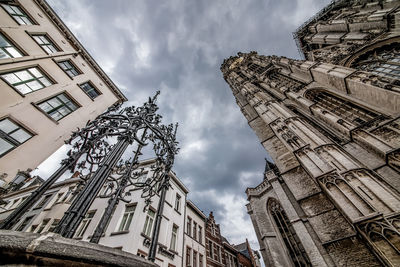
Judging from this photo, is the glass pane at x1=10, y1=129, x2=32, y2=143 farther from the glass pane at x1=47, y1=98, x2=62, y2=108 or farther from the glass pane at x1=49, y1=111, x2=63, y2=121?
the glass pane at x1=47, y1=98, x2=62, y2=108

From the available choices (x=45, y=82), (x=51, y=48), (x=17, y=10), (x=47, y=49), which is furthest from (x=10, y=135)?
(x=17, y=10)

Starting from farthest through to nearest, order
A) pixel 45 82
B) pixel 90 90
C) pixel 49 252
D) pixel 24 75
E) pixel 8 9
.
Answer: pixel 90 90 < pixel 45 82 < pixel 8 9 < pixel 24 75 < pixel 49 252

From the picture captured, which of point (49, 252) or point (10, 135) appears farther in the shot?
→ point (10, 135)

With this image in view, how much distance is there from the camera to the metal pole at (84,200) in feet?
5.61

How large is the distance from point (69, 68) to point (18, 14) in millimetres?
2891

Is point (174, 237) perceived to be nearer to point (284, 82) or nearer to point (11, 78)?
point (11, 78)

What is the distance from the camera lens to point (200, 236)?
14.0 metres

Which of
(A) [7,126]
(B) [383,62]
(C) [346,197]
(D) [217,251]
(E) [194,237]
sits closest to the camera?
(C) [346,197]

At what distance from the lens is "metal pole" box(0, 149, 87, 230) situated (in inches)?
62.5

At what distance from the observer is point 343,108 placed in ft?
33.0

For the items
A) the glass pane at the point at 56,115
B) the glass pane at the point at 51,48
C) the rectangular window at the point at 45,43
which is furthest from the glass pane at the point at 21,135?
the glass pane at the point at 51,48

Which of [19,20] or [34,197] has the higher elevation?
[19,20]

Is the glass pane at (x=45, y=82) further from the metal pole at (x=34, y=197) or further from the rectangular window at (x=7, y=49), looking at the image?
the metal pole at (x=34, y=197)

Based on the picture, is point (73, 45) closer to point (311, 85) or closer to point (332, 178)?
point (332, 178)
